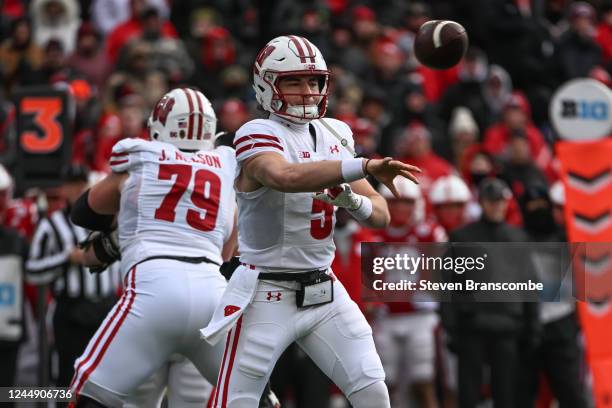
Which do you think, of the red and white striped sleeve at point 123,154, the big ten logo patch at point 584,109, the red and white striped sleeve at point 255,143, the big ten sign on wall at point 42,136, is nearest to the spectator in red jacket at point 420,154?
the big ten logo patch at point 584,109

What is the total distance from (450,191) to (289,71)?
474cm

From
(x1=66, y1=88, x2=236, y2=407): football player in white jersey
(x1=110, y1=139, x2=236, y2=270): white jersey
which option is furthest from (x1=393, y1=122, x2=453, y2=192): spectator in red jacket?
(x1=110, y1=139, x2=236, y2=270): white jersey

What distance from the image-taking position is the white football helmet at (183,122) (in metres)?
6.44

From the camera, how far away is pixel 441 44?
625cm

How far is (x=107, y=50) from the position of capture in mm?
13391

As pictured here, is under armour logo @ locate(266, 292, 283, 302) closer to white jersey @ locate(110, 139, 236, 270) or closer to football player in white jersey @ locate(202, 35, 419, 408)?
football player in white jersey @ locate(202, 35, 419, 408)

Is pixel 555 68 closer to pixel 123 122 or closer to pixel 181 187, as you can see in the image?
pixel 123 122

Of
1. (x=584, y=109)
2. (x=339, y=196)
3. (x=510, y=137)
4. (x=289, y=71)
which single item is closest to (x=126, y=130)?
(x=510, y=137)

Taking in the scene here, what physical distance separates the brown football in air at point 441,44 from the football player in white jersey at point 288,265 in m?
0.73

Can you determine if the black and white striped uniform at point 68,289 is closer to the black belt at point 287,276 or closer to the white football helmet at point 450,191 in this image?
the white football helmet at point 450,191

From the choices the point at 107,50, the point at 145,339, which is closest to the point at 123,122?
the point at 107,50

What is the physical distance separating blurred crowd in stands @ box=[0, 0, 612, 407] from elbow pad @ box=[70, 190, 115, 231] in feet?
9.78

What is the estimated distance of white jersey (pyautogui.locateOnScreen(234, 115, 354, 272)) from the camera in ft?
18.4

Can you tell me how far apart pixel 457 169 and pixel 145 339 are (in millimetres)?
6353
